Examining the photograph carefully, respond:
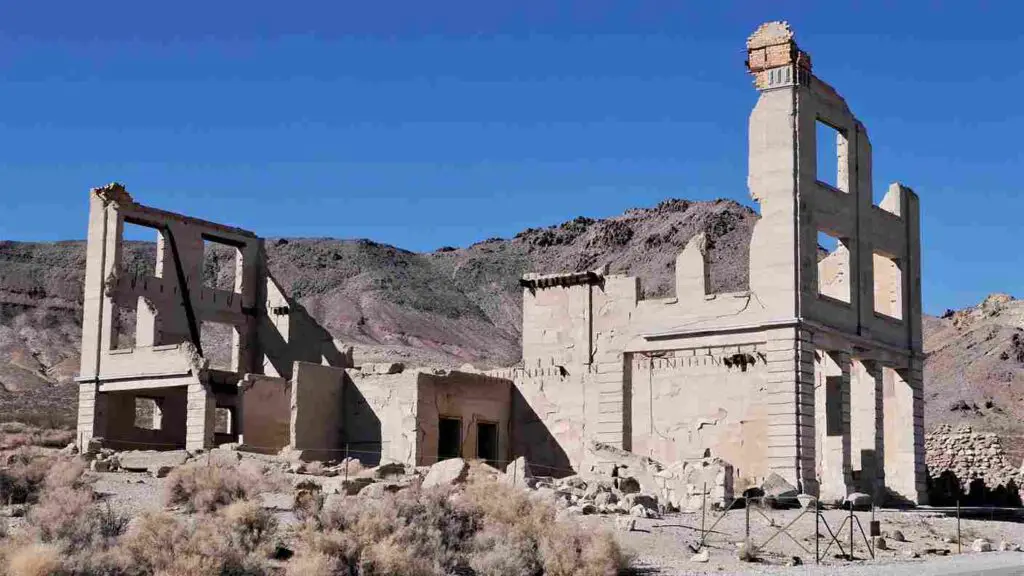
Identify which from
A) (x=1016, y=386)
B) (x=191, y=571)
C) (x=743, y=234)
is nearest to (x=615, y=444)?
(x=191, y=571)

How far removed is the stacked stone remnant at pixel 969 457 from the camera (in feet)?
129

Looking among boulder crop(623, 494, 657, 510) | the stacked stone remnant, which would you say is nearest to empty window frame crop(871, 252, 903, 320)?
the stacked stone remnant

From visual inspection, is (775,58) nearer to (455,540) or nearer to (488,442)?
(488,442)

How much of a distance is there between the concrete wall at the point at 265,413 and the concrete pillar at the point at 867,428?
13.6m

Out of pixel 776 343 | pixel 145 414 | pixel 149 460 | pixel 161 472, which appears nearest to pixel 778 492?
pixel 776 343

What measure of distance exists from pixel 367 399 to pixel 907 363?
13.3 meters

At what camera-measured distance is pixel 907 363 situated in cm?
3584

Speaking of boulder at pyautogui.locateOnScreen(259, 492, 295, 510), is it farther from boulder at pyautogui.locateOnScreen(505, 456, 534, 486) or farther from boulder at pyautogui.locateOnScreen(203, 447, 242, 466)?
boulder at pyautogui.locateOnScreen(505, 456, 534, 486)

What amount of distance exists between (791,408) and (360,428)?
10.5 m

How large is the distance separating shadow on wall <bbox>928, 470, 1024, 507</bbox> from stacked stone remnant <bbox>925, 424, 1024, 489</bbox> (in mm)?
873

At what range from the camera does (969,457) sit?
40.8 m

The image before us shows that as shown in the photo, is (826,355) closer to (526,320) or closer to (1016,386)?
(526,320)

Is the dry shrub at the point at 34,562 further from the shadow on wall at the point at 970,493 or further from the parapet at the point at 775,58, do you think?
the shadow on wall at the point at 970,493

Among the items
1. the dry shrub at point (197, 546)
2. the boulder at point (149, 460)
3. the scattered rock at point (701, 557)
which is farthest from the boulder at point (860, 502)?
the dry shrub at point (197, 546)
